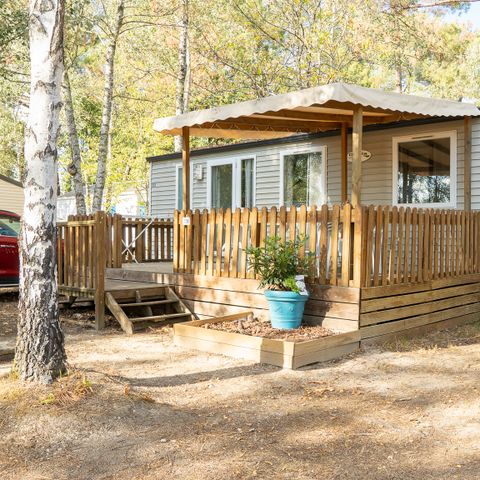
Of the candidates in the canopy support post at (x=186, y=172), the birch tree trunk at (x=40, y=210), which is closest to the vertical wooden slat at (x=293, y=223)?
the canopy support post at (x=186, y=172)

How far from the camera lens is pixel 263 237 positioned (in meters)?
7.03

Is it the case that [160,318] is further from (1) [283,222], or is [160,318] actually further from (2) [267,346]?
(2) [267,346]

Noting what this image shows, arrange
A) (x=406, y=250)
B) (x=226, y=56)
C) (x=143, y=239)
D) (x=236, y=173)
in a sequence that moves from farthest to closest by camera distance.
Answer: (x=226, y=56), (x=236, y=173), (x=143, y=239), (x=406, y=250)

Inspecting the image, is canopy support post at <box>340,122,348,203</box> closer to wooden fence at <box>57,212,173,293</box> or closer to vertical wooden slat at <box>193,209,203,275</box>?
vertical wooden slat at <box>193,209,203,275</box>

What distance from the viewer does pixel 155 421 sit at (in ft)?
13.0

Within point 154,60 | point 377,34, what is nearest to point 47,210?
point 377,34

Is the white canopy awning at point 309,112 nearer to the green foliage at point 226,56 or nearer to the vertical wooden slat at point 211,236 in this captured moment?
the vertical wooden slat at point 211,236

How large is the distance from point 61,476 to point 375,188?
25.9 feet

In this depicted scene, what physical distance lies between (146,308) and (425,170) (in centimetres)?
497

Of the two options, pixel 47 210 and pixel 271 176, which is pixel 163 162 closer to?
pixel 271 176

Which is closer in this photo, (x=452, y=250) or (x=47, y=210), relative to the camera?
(x=47, y=210)

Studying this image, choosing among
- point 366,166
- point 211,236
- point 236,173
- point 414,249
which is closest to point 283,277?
point 211,236

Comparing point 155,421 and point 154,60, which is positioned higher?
point 154,60

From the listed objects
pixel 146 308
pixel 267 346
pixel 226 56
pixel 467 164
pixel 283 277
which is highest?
pixel 226 56
